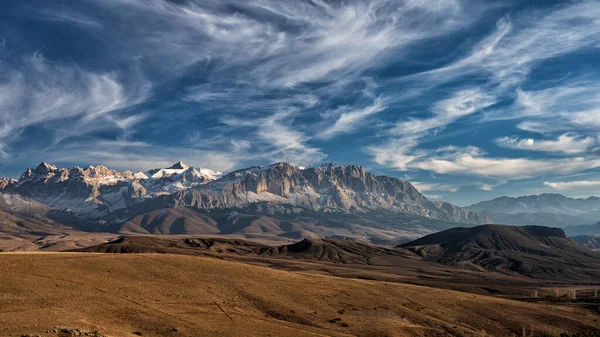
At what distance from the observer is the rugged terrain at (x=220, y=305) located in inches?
2211

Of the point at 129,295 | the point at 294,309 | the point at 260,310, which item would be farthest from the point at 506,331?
the point at 129,295

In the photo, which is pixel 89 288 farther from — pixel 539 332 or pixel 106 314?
pixel 539 332

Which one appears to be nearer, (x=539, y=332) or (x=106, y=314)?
(x=106, y=314)

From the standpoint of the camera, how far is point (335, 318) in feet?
254

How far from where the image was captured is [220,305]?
73.4m

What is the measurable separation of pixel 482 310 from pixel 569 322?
18.5 metres

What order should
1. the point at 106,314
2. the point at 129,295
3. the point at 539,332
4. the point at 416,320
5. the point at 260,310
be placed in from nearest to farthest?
the point at 106,314 < the point at 129,295 < the point at 260,310 < the point at 416,320 < the point at 539,332

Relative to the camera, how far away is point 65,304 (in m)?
58.8

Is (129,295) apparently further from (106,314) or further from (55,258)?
(55,258)

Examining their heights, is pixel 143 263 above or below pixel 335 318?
above

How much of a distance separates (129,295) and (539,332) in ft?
267

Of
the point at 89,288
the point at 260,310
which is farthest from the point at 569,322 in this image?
the point at 89,288

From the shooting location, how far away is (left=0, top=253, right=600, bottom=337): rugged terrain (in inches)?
2211

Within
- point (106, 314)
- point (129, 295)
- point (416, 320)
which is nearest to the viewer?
point (106, 314)
